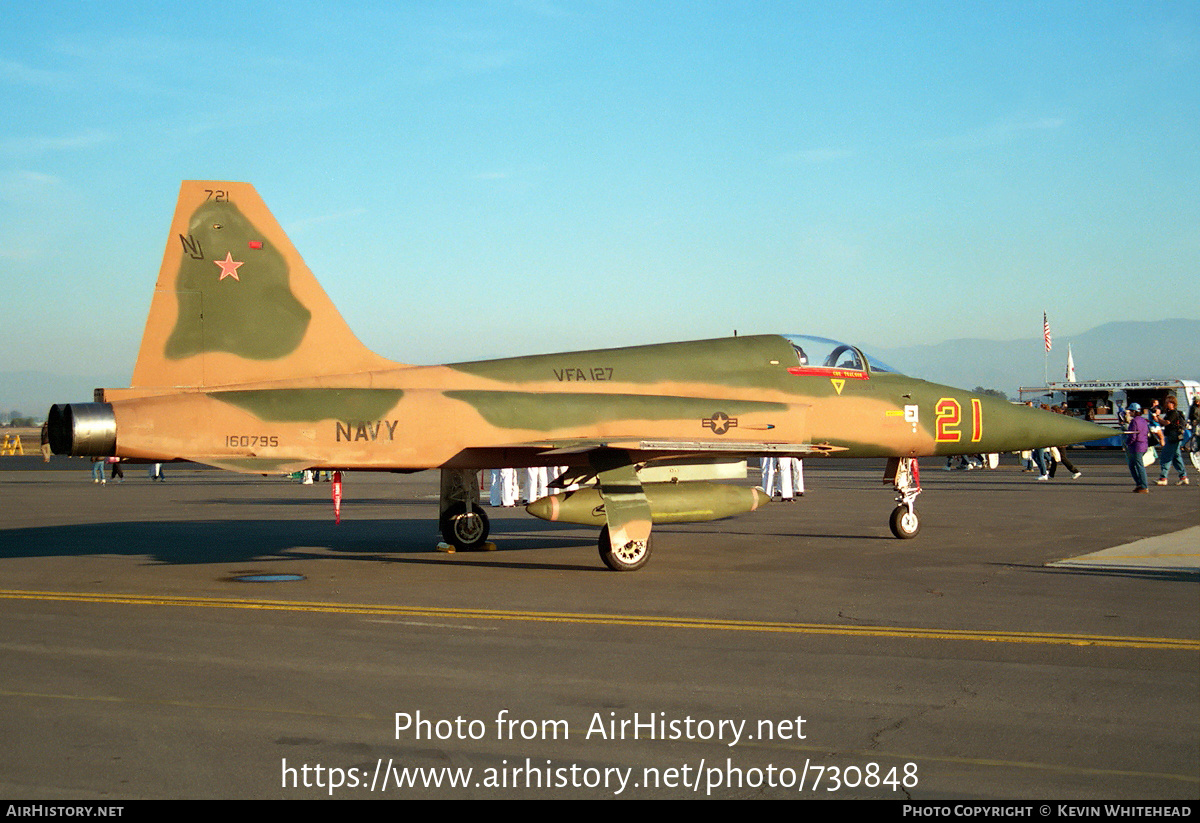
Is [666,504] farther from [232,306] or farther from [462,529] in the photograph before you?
[232,306]

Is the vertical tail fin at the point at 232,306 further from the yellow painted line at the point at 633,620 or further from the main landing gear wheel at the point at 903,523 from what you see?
the main landing gear wheel at the point at 903,523

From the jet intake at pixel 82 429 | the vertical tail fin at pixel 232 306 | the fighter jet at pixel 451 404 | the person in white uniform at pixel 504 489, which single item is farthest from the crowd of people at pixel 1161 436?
the jet intake at pixel 82 429

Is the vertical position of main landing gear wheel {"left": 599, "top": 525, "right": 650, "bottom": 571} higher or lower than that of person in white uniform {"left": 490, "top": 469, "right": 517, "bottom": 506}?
lower

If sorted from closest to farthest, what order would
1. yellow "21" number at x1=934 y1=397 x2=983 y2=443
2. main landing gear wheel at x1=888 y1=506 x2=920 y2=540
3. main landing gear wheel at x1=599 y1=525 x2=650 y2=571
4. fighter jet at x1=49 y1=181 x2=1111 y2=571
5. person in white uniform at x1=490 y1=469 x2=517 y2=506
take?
fighter jet at x1=49 y1=181 x2=1111 y2=571 → main landing gear wheel at x1=599 y1=525 x2=650 y2=571 → yellow "21" number at x1=934 y1=397 x2=983 y2=443 → main landing gear wheel at x1=888 y1=506 x2=920 y2=540 → person in white uniform at x1=490 y1=469 x2=517 y2=506

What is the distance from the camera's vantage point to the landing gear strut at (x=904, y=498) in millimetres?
16578

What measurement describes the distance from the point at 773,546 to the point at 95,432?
9.21m

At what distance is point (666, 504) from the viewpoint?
14.6 meters

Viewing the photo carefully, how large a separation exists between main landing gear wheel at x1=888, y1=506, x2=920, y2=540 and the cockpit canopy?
7.43 feet

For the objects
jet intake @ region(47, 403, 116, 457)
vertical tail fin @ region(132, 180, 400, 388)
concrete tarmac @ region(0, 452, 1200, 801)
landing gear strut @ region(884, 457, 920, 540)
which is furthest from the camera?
landing gear strut @ region(884, 457, 920, 540)

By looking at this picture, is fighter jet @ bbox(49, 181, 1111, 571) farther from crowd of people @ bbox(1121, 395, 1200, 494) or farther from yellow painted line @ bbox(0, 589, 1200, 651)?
crowd of people @ bbox(1121, 395, 1200, 494)

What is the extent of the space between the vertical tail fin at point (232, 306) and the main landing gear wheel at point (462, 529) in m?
3.25

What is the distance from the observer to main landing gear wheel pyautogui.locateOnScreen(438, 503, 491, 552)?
15.8m

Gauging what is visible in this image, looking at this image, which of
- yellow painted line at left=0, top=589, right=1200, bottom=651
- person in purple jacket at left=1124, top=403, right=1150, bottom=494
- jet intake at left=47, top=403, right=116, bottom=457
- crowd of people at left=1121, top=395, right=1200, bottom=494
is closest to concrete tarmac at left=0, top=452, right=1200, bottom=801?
yellow painted line at left=0, top=589, right=1200, bottom=651

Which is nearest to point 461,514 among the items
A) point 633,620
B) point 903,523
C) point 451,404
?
point 451,404
